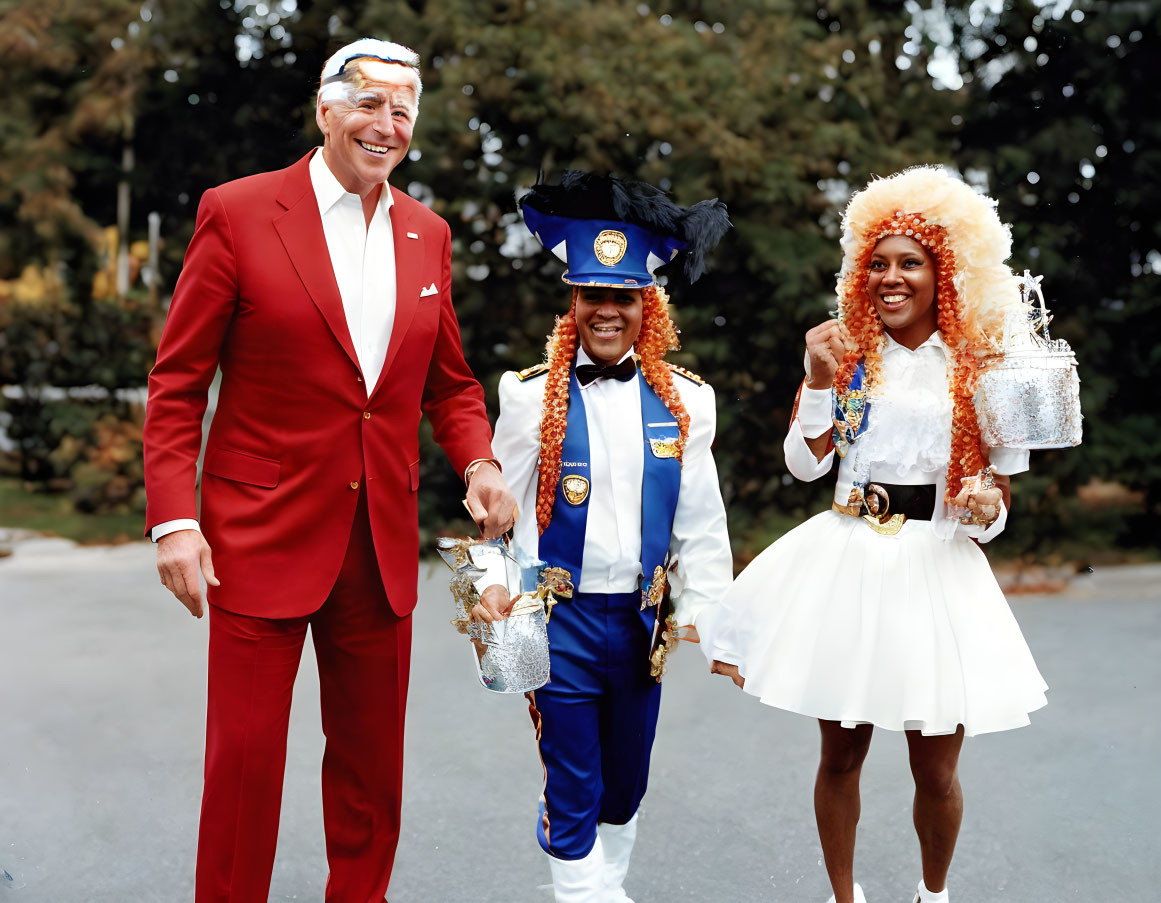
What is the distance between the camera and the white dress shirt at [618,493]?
344cm

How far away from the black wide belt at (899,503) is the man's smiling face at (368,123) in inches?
62.0

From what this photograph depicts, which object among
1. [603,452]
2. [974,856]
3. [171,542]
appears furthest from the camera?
[974,856]

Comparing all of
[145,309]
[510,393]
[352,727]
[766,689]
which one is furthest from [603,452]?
[145,309]

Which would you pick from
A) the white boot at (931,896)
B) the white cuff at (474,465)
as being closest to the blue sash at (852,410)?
the white cuff at (474,465)

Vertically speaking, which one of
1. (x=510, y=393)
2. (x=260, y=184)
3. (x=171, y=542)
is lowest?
(x=171, y=542)

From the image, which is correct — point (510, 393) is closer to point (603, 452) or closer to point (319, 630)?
point (603, 452)

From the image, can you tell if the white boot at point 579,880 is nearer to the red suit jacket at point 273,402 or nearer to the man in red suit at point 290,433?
the man in red suit at point 290,433

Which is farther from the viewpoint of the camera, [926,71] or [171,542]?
[926,71]

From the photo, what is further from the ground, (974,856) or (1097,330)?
(1097,330)

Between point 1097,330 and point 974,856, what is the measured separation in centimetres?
605

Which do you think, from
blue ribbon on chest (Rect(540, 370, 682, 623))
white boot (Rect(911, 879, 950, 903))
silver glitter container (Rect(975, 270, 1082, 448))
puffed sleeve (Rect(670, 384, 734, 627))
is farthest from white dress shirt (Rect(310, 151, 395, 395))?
white boot (Rect(911, 879, 950, 903))

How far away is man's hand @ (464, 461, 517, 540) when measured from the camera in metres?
3.14

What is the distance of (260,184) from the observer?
2.99 m

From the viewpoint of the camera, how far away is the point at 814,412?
11.1 ft
